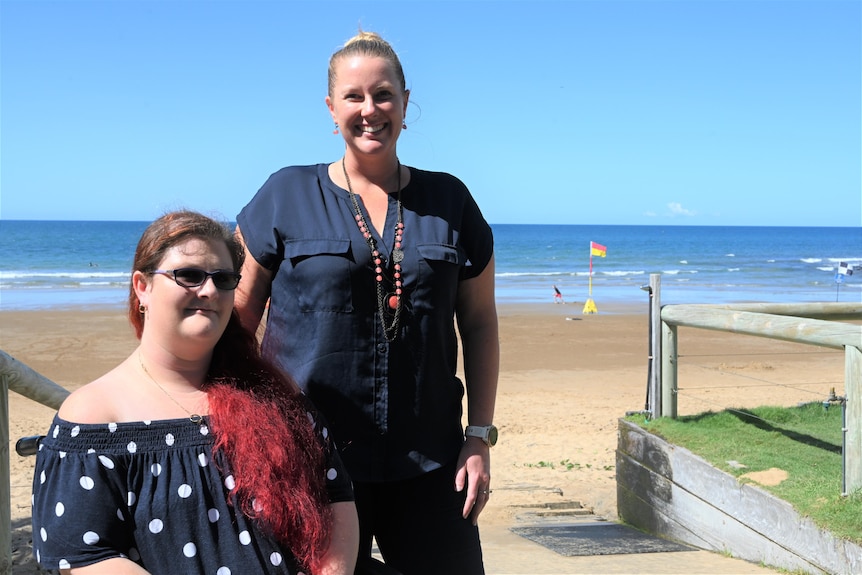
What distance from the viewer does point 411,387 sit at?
2238 millimetres

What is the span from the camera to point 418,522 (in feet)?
7.43

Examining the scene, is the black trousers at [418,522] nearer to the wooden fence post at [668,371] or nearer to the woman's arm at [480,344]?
the woman's arm at [480,344]

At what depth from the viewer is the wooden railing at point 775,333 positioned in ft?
13.1

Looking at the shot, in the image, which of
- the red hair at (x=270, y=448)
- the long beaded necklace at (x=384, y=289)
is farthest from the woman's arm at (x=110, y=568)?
the long beaded necklace at (x=384, y=289)

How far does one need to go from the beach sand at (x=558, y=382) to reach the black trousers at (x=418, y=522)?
200 cm

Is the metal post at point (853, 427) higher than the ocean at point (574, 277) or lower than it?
higher

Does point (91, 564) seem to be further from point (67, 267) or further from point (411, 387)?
point (67, 267)

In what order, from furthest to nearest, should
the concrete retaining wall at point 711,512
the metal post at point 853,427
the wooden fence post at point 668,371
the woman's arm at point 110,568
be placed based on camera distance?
the wooden fence post at point 668,371, the metal post at point 853,427, the concrete retaining wall at point 711,512, the woman's arm at point 110,568

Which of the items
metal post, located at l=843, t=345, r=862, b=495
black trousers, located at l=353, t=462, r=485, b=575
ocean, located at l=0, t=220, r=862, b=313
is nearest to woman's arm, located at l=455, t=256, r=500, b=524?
black trousers, located at l=353, t=462, r=485, b=575

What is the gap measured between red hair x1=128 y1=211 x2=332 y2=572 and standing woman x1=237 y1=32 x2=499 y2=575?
0.18 m

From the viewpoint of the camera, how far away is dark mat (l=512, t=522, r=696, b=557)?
4695 millimetres

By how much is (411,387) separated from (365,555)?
417 millimetres

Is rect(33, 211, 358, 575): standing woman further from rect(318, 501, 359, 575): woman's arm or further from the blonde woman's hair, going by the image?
the blonde woman's hair

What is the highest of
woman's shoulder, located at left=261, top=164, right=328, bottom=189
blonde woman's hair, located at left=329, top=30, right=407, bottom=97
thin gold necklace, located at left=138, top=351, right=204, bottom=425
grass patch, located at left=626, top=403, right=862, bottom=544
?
blonde woman's hair, located at left=329, top=30, right=407, bottom=97
